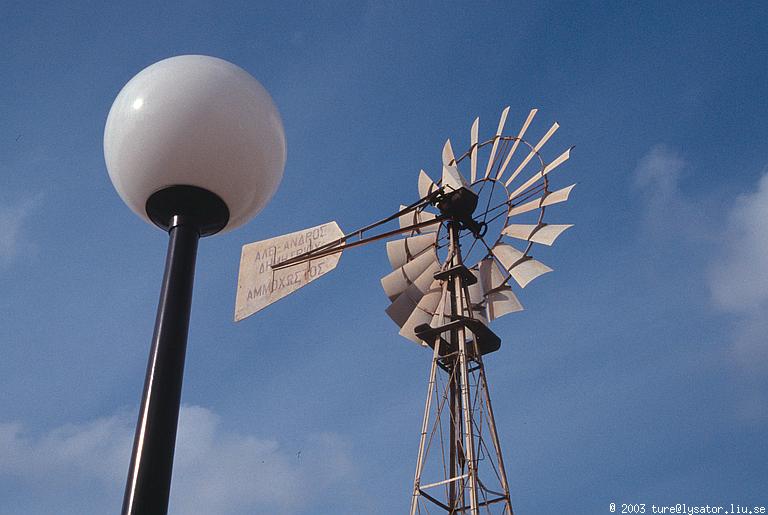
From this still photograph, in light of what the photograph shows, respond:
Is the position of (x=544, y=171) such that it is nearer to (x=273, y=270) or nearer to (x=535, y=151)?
(x=535, y=151)

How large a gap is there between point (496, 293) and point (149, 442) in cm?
968

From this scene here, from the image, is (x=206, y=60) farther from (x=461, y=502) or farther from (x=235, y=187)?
(x=461, y=502)

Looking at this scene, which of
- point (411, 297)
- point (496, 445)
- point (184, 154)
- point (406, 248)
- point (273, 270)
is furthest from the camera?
point (406, 248)

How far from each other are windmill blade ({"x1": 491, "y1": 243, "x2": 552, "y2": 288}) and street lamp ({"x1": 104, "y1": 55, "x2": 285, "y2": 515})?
844 centimetres

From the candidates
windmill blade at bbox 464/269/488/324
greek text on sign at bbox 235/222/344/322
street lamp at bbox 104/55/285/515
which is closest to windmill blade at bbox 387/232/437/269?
windmill blade at bbox 464/269/488/324

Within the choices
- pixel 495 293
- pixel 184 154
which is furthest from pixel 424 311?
pixel 184 154

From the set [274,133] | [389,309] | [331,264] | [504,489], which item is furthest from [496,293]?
[274,133]

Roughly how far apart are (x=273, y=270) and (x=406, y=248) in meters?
6.63

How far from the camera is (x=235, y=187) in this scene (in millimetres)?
2535

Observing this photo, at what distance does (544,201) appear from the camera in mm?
11141

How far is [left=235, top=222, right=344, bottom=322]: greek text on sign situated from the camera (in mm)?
5405

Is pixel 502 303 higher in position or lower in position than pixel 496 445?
higher

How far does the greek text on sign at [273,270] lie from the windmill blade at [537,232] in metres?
4.71

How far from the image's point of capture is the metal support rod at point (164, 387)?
2053 mm
